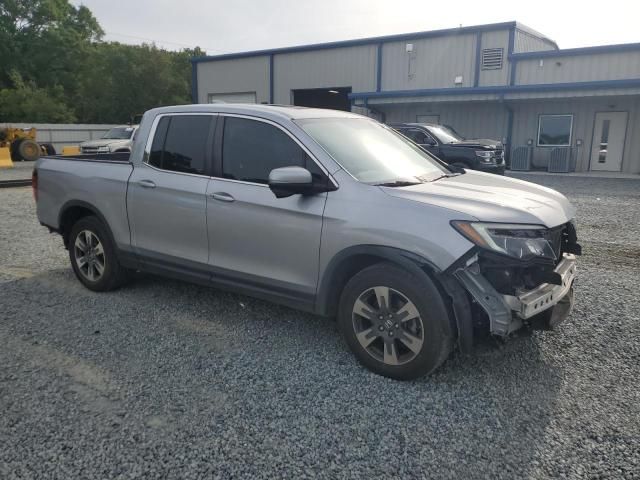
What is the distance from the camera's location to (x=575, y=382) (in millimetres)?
3523

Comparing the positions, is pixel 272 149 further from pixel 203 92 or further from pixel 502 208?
pixel 203 92

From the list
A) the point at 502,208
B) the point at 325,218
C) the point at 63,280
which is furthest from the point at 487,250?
the point at 63,280

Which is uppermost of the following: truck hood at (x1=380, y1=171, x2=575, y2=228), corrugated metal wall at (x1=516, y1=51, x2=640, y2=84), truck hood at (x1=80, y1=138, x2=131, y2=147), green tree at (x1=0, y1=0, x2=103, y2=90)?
green tree at (x1=0, y1=0, x2=103, y2=90)

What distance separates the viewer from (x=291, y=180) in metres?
3.60

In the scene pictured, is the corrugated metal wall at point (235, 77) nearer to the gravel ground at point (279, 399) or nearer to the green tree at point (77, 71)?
the green tree at point (77, 71)

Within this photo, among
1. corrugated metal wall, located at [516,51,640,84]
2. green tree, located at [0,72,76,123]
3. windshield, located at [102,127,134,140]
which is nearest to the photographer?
windshield, located at [102,127,134,140]

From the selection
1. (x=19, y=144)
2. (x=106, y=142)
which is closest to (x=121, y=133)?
(x=106, y=142)

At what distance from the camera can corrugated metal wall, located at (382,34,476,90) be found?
24375 millimetres

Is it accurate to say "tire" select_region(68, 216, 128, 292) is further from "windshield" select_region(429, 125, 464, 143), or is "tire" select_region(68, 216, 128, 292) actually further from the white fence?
the white fence

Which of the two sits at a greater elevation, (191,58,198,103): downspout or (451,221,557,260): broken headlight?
(191,58,198,103): downspout

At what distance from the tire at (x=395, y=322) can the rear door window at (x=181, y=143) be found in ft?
5.91

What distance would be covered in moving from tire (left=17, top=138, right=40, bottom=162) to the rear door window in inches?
880

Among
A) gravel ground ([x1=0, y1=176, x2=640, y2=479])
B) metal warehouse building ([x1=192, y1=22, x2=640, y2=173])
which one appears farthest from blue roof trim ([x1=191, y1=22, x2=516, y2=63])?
gravel ground ([x1=0, y1=176, x2=640, y2=479])

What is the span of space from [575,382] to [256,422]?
2.12 meters
